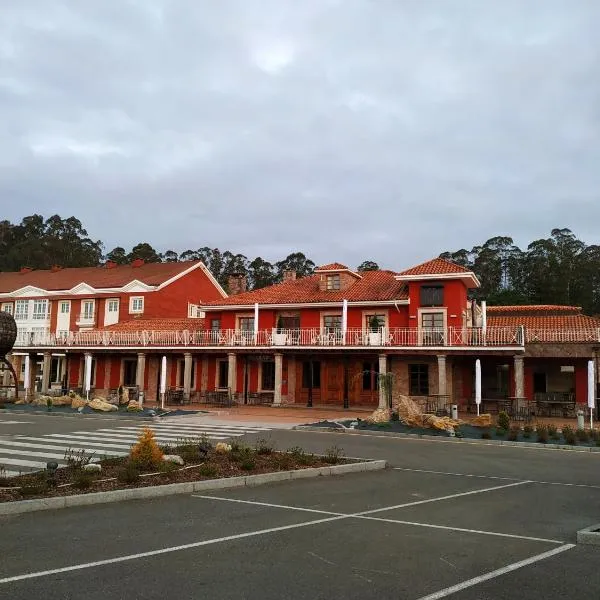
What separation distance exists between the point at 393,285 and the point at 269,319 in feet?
23.1

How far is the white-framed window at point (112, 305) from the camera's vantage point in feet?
150

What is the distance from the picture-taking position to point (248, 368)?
35.4 metres

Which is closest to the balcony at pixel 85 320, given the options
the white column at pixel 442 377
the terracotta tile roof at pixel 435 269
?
the terracotta tile roof at pixel 435 269

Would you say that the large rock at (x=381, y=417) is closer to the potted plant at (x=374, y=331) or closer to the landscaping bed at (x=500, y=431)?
the landscaping bed at (x=500, y=431)

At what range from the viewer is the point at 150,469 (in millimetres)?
10305

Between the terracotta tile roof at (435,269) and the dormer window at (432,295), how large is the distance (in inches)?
29.1

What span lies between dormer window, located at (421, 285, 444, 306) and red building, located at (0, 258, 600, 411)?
66mm

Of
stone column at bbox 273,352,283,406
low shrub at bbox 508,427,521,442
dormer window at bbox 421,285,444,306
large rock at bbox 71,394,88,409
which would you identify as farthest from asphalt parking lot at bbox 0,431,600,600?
stone column at bbox 273,352,283,406

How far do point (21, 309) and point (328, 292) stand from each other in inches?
1111

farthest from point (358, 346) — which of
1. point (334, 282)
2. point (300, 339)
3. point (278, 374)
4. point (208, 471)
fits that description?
point (208, 471)

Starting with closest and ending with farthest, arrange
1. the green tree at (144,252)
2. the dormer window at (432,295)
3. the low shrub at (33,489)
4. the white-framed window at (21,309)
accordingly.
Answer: the low shrub at (33,489) → the dormer window at (432,295) → the white-framed window at (21,309) → the green tree at (144,252)

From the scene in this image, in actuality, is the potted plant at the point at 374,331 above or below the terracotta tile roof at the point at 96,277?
below

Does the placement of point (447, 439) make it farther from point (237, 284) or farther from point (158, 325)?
point (237, 284)

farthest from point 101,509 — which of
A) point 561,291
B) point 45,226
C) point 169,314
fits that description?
point 45,226
